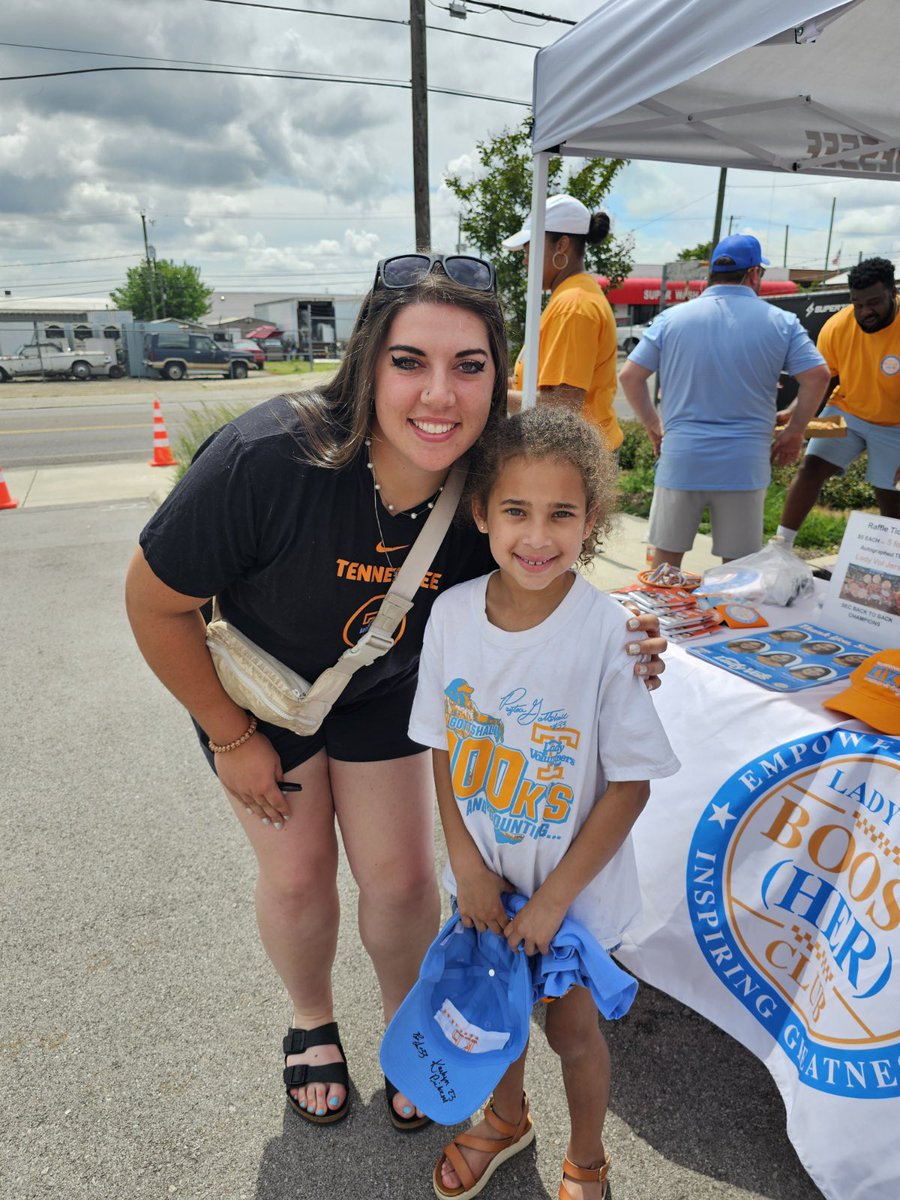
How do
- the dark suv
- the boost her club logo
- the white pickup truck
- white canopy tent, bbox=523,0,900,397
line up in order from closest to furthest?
1. the boost her club logo
2. white canopy tent, bbox=523,0,900,397
3. the white pickup truck
4. the dark suv

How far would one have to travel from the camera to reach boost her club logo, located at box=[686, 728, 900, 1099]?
1.58m

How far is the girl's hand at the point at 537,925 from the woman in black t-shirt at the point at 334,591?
42 cm

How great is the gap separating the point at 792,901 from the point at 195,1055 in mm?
1499

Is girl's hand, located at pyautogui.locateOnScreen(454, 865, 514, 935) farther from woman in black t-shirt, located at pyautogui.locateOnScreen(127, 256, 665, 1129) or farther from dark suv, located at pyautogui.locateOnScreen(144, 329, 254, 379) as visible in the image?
dark suv, located at pyautogui.locateOnScreen(144, 329, 254, 379)

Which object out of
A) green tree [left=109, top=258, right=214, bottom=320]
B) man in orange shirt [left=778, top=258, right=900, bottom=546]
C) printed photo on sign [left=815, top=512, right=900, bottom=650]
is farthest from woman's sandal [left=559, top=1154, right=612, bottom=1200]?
green tree [left=109, top=258, right=214, bottom=320]

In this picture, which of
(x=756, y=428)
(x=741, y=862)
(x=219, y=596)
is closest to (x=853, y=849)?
(x=741, y=862)

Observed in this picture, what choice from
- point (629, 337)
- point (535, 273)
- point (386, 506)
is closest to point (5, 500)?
point (535, 273)

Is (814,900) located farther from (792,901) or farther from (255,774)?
(255,774)

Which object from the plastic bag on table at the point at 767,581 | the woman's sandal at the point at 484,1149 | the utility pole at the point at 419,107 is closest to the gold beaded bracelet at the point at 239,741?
the woman's sandal at the point at 484,1149

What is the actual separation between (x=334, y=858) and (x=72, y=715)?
247cm

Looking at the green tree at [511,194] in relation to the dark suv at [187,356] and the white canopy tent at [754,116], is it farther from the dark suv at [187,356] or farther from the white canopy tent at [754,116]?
the dark suv at [187,356]

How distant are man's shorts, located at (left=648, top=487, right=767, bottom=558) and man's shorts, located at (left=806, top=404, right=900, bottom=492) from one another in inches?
39.2

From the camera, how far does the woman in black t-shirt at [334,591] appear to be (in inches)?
58.5

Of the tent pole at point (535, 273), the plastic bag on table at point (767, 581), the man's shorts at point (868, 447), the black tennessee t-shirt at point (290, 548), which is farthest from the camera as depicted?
the man's shorts at point (868, 447)
